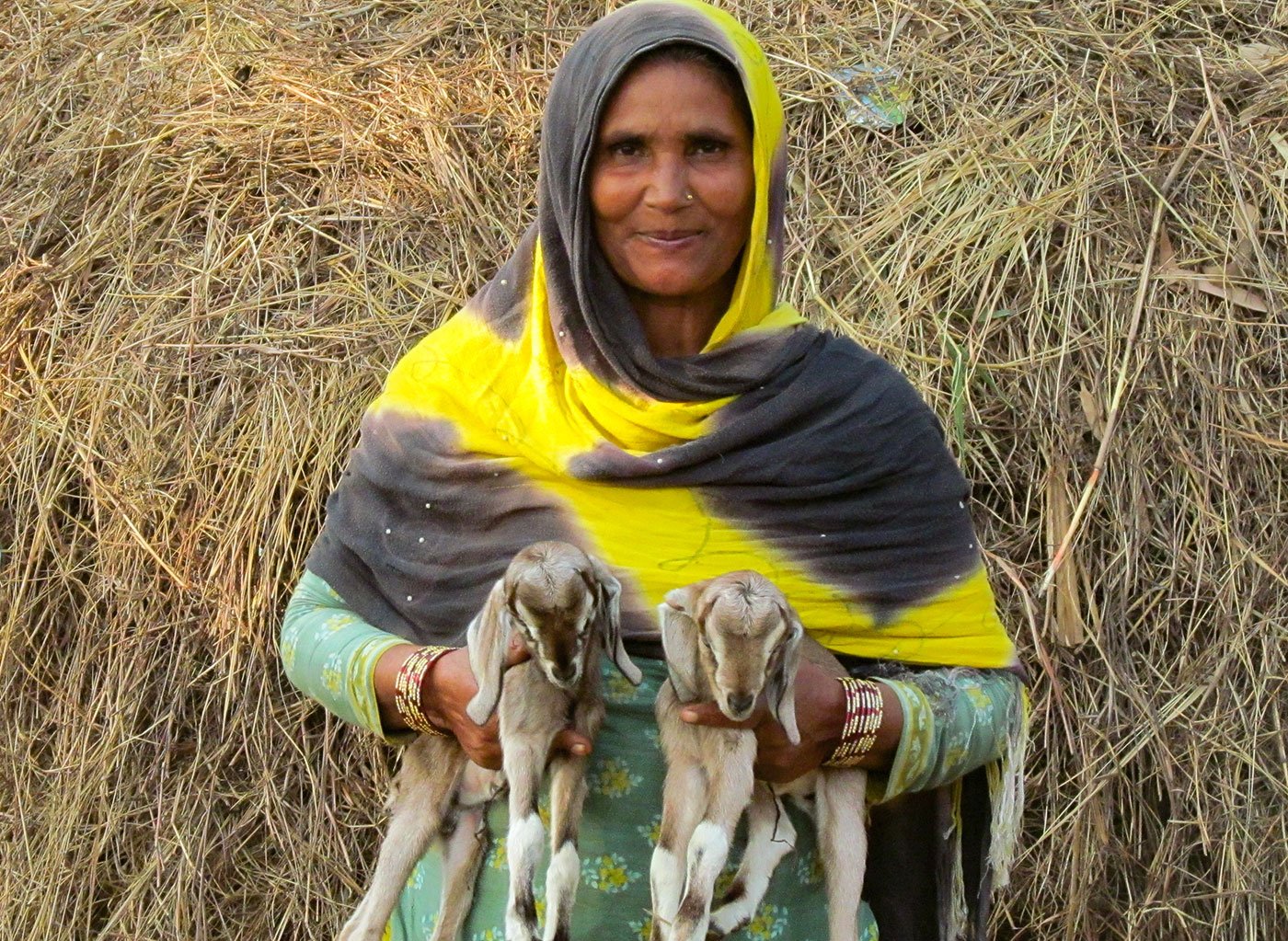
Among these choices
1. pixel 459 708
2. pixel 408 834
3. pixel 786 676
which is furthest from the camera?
pixel 408 834

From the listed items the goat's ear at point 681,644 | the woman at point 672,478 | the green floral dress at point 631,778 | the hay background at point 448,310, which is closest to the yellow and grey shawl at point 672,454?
the woman at point 672,478

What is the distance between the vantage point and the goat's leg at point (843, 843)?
2.10 meters

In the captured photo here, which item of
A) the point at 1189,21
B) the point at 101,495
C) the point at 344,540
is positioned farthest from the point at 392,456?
the point at 1189,21

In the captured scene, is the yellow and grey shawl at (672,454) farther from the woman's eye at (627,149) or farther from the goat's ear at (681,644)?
the goat's ear at (681,644)

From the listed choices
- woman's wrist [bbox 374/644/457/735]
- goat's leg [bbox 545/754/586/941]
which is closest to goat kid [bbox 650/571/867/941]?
goat's leg [bbox 545/754/586/941]

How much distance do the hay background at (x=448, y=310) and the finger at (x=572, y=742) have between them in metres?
1.40

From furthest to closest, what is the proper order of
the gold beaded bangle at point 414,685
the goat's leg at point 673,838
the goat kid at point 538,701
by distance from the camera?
the gold beaded bangle at point 414,685, the goat's leg at point 673,838, the goat kid at point 538,701

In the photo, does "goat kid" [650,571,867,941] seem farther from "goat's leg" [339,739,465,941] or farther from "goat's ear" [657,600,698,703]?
"goat's leg" [339,739,465,941]

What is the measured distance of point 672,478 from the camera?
85.7 inches

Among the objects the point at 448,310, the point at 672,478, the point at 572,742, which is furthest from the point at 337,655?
the point at 448,310

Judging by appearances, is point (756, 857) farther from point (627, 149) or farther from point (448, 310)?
point (448, 310)

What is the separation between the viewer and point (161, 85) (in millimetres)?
Result: 4094

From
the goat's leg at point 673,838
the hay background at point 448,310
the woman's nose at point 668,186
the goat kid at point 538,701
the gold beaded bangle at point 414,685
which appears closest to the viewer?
the goat kid at point 538,701

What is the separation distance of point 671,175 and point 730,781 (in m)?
0.79
